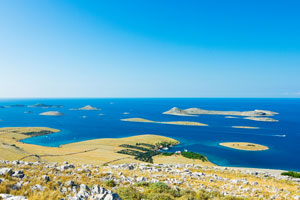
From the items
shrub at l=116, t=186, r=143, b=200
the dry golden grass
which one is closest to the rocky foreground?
shrub at l=116, t=186, r=143, b=200

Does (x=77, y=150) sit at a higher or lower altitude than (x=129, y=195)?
lower

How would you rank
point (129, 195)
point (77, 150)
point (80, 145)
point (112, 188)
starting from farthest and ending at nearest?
point (80, 145) < point (77, 150) < point (112, 188) < point (129, 195)

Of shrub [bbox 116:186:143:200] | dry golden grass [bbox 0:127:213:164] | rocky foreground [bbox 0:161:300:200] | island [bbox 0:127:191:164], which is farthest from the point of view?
island [bbox 0:127:191:164]

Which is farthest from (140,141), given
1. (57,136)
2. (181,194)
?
(181,194)

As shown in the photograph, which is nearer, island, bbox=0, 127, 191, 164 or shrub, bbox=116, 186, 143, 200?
→ shrub, bbox=116, 186, 143, 200

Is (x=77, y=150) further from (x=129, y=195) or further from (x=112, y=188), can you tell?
(x=129, y=195)

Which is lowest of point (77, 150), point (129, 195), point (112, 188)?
point (77, 150)

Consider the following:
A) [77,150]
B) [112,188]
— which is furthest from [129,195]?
[77,150]

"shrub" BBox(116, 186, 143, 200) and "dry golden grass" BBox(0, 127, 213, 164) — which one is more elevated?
"shrub" BBox(116, 186, 143, 200)

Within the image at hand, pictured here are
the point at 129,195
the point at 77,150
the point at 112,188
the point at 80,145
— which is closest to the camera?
the point at 129,195

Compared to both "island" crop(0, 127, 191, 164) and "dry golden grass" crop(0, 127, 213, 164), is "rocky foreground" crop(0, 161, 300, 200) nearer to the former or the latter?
"dry golden grass" crop(0, 127, 213, 164)

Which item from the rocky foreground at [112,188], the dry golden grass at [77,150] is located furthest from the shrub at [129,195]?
the dry golden grass at [77,150]

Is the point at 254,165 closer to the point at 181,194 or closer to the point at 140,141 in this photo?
the point at 140,141
